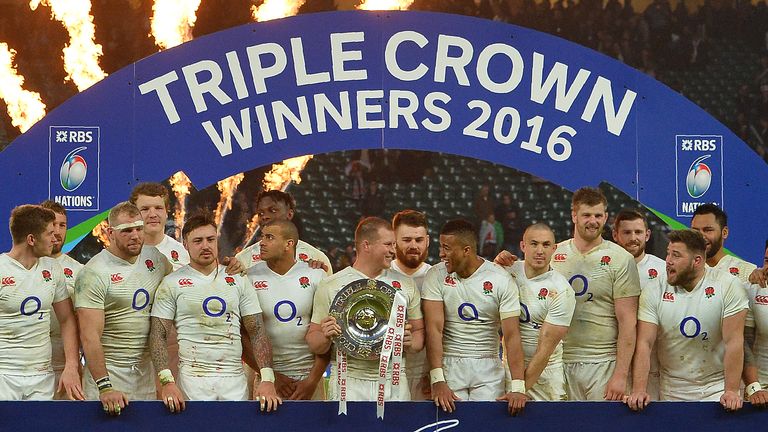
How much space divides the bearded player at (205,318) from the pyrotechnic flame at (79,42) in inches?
118

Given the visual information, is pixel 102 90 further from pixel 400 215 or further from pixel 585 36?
pixel 585 36

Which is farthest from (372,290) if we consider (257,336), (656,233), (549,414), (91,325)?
(656,233)

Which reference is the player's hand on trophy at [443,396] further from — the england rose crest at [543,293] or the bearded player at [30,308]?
the bearded player at [30,308]

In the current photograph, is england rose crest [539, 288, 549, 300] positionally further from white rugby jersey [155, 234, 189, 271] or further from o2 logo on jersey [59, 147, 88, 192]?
o2 logo on jersey [59, 147, 88, 192]

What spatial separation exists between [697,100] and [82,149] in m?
5.17

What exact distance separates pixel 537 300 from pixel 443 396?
113cm

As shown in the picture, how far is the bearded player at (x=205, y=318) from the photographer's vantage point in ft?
22.6

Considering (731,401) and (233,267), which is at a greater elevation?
(233,267)

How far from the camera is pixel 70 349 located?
6875 mm

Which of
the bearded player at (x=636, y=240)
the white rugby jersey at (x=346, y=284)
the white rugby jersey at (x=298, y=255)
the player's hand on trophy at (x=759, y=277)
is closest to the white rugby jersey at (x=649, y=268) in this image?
the bearded player at (x=636, y=240)

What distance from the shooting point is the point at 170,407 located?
249 inches

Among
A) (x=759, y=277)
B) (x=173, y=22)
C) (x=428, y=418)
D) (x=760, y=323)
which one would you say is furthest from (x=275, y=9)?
(x=760, y=323)

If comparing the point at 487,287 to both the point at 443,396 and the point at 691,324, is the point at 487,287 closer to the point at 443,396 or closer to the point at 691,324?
the point at 443,396

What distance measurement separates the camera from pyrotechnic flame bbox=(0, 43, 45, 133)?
9.40 metres
